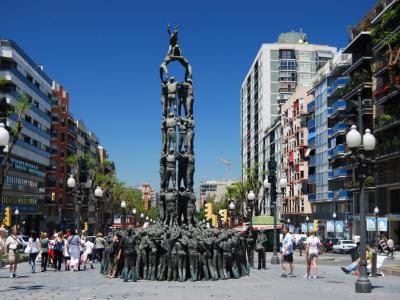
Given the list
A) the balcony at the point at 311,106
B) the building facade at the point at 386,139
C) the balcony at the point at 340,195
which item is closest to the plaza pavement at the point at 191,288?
the building facade at the point at 386,139

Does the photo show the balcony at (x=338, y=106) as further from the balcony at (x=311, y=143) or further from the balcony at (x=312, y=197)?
the balcony at (x=312, y=197)

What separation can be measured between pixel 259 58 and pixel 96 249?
312ft

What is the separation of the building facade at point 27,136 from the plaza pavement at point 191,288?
45.1 m

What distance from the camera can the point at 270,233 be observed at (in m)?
50.8

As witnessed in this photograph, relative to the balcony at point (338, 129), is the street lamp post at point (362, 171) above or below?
below

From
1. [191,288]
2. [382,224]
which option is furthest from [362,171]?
[382,224]

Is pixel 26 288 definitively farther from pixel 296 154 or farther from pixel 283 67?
pixel 283 67

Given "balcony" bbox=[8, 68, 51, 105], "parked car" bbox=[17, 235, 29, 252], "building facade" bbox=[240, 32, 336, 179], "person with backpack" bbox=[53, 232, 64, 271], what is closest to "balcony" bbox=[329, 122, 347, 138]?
"building facade" bbox=[240, 32, 336, 179]

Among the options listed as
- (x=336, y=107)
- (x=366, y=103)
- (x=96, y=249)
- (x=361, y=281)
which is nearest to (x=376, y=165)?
(x=366, y=103)

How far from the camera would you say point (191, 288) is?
1777 centimetres

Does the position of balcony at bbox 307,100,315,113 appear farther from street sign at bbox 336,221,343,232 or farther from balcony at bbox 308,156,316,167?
street sign at bbox 336,221,343,232

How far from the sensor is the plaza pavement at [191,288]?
15.8 m

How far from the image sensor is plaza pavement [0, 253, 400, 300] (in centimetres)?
1577

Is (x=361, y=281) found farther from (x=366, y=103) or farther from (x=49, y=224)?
(x=49, y=224)
